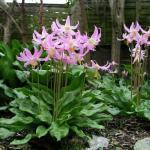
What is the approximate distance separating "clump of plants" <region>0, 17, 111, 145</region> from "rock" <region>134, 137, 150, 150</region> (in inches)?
11.2

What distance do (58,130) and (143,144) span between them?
0.66m

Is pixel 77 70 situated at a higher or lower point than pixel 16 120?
higher

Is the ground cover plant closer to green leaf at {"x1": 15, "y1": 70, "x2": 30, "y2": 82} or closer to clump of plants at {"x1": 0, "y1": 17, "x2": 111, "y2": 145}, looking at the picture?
clump of plants at {"x1": 0, "y1": 17, "x2": 111, "y2": 145}

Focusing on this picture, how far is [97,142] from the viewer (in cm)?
321

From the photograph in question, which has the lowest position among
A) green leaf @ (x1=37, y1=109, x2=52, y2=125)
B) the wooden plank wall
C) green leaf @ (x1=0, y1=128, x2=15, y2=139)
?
green leaf @ (x1=0, y1=128, x2=15, y2=139)

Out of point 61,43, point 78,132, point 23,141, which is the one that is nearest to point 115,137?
point 78,132

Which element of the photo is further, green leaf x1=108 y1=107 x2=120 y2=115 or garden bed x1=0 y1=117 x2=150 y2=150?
green leaf x1=108 y1=107 x2=120 y2=115

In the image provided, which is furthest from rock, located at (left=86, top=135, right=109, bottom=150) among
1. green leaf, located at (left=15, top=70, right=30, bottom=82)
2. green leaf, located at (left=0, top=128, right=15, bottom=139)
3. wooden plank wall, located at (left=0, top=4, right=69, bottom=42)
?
wooden plank wall, located at (left=0, top=4, right=69, bottom=42)

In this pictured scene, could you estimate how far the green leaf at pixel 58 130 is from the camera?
2.85 metres

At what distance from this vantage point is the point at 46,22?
27.2 ft

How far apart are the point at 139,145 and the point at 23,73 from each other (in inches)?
49.3

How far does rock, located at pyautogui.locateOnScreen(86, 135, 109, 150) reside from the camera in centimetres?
315

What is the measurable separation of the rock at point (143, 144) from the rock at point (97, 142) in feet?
0.69

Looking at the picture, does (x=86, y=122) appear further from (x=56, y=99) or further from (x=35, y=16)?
(x=35, y=16)
